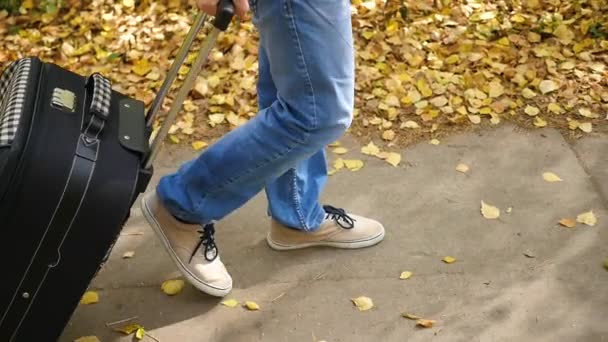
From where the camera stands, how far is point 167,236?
259 cm

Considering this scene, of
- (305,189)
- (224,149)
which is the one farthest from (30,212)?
(305,189)

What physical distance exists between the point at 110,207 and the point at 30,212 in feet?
0.66

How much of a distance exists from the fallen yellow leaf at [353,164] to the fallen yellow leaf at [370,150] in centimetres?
7

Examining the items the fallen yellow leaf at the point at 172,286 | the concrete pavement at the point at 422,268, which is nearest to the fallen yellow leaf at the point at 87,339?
the concrete pavement at the point at 422,268

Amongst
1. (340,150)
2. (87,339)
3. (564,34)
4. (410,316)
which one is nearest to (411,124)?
(340,150)

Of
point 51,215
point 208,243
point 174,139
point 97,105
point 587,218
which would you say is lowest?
point 587,218

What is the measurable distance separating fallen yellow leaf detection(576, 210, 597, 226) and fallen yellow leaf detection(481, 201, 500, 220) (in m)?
0.30

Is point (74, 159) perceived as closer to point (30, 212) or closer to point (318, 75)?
point (30, 212)

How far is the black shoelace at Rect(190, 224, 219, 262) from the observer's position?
2.64 metres

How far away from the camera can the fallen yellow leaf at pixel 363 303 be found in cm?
263

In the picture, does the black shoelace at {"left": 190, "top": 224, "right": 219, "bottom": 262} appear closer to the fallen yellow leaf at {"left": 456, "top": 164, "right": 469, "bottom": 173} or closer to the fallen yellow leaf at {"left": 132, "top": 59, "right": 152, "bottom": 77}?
the fallen yellow leaf at {"left": 456, "top": 164, "right": 469, "bottom": 173}

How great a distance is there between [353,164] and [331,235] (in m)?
0.61

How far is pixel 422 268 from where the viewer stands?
2801 mm

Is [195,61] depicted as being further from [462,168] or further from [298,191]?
[462,168]
